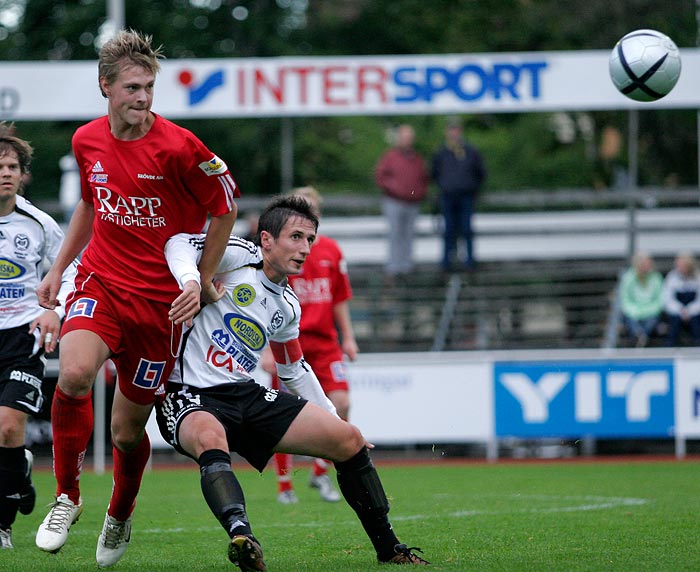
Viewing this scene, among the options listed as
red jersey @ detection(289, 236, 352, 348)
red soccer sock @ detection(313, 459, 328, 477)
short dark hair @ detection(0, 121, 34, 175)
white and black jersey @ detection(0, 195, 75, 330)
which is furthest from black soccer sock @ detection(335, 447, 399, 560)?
red soccer sock @ detection(313, 459, 328, 477)

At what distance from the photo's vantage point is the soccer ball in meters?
8.47

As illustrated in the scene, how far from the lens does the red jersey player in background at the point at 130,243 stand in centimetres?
570

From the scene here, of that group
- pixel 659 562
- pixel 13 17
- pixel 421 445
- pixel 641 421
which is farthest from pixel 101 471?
pixel 13 17

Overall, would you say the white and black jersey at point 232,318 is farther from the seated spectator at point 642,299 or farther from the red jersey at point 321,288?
the seated spectator at point 642,299

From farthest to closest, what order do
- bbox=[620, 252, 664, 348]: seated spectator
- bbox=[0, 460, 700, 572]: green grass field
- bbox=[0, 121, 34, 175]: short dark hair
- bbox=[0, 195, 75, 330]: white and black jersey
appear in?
bbox=[620, 252, 664, 348]: seated spectator < bbox=[0, 195, 75, 330]: white and black jersey < bbox=[0, 121, 34, 175]: short dark hair < bbox=[0, 460, 700, 572]: green grass field

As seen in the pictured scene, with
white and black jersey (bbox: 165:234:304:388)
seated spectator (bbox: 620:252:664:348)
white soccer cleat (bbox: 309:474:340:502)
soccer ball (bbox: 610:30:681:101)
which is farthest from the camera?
seated spectator (bbox: 620:252:664:348)

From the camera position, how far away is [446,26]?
28953mm

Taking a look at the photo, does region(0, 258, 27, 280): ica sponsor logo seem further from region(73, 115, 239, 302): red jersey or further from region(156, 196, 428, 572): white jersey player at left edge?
region(156, 196, 428, 572): white jersey player at left edge

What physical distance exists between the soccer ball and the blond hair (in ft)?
13.4

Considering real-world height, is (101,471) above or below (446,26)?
below

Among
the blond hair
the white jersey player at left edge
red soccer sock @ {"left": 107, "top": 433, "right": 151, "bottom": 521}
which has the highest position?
the blond hair

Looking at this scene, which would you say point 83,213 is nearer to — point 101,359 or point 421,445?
point 101,359

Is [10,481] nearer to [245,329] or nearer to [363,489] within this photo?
[245,329]

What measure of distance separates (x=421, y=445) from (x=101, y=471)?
13.3 feet
